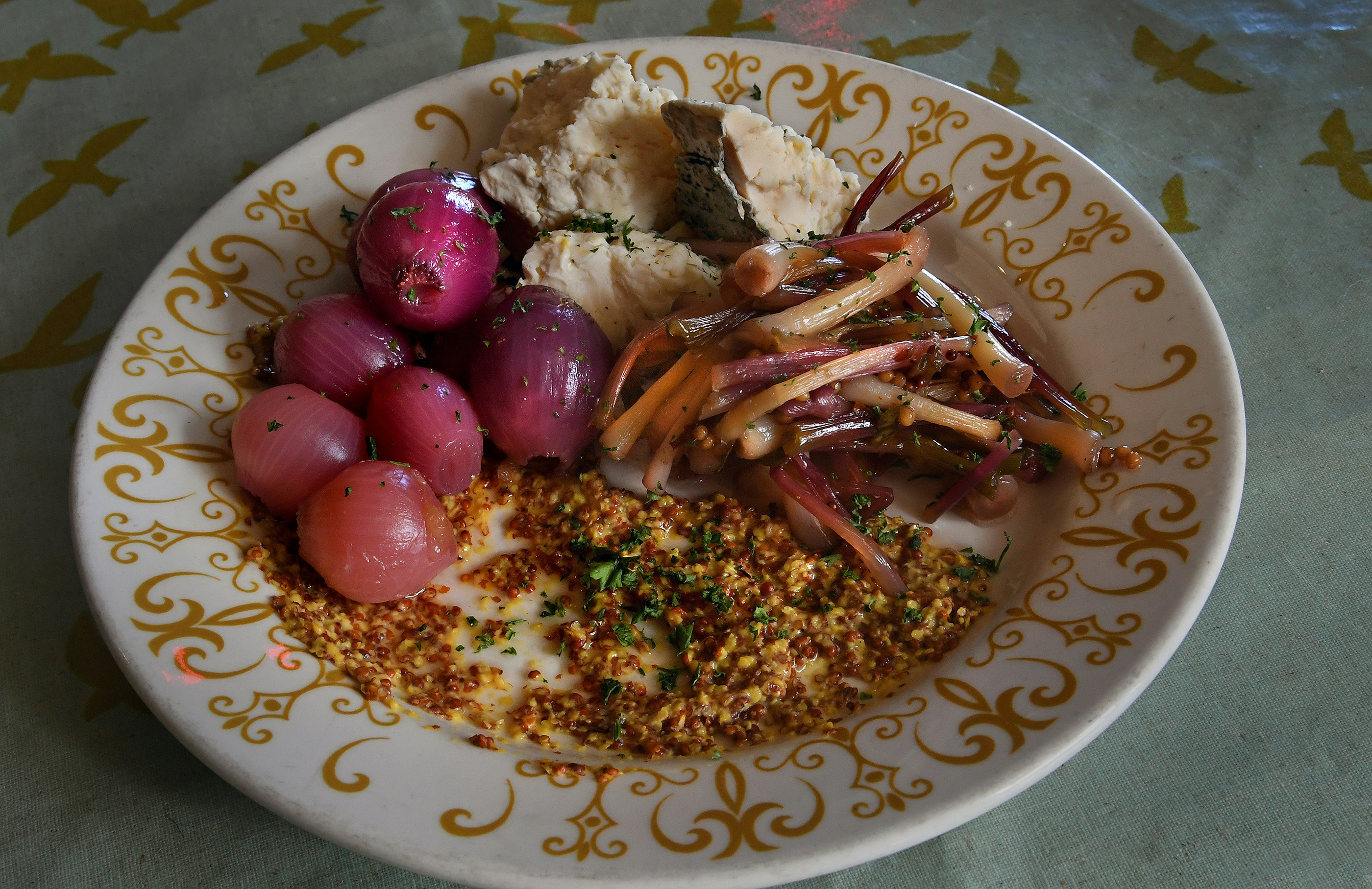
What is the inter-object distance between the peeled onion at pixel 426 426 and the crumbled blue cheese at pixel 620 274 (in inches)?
13.0

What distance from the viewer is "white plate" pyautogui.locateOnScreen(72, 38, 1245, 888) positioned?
1266 mm

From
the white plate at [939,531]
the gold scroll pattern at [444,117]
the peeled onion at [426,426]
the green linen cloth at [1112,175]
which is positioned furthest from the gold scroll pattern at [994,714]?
the gold scroll pattern at [444,117]

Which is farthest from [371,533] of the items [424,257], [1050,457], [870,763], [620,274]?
[1050,457]

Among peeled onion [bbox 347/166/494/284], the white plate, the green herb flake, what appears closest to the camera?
the white plate

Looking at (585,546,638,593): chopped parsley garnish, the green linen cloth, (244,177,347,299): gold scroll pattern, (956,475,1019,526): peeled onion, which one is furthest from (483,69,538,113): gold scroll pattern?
(956,475,1019,526): peeled onion

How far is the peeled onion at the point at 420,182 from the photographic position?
1.85 m

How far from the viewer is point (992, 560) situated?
1706 mm

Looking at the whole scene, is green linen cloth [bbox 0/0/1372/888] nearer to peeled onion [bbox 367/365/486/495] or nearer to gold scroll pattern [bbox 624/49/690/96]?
gold scroll pattern [bbox 624/49/690/96]

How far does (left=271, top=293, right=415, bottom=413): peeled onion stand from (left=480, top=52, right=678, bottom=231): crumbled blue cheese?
1.43 feet

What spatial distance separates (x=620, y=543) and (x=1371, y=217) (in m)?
2.08

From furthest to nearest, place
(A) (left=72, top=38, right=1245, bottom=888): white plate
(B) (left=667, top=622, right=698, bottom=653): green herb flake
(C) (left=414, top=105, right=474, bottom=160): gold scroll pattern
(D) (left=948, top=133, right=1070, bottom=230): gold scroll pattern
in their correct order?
1. (C) (left=414, top=105, right=474, bottom=160): gold scroll pattern
2. (D) (left=948, top=133, right=1070, bottom=230): gold scroll pattern
3. (B) (left=667, top=622, right=698, bottom=653): green herb flake
4. (A) (left=72, top=38, right=1245, bottom=888): white plate

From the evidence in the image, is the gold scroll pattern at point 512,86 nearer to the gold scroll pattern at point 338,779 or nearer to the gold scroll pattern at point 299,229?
the gold scroll pattern at point 299,229

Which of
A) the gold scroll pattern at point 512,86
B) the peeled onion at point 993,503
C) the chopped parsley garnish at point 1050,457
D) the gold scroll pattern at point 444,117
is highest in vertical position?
the gold scroll pattern at point 512,86

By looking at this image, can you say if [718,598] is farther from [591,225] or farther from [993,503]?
[591,225]
